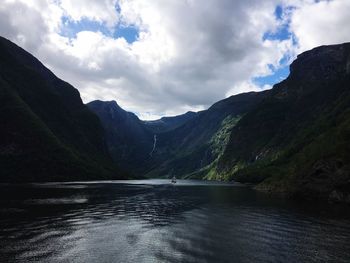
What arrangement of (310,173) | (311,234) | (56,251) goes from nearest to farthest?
(56,251) → (311,234) → (310,173)

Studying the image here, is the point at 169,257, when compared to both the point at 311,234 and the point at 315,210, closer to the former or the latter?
the point at 311,234

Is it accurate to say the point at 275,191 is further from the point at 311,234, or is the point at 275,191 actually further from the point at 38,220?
the point at 38,220

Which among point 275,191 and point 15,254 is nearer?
point 15,254

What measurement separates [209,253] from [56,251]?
19.6 metres

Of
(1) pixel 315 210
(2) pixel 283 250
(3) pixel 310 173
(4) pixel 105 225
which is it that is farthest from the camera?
(3) pixel 310 173

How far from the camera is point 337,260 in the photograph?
147ft

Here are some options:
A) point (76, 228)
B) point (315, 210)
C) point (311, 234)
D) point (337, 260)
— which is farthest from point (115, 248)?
point (315, 210)

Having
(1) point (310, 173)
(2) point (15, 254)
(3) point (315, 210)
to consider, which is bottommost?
(2) point (15, 254)

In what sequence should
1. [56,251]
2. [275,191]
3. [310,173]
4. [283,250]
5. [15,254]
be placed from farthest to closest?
[275,191] → [310,173] → [283,250] → [56,251] → [15,254]

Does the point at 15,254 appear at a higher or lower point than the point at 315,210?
lower

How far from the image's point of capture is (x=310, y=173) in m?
133

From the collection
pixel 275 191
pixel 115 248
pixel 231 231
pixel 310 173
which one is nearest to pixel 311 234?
pixel 231 231

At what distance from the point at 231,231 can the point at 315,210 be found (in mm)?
41588

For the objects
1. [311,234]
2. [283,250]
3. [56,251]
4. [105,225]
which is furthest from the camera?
[105,225]
